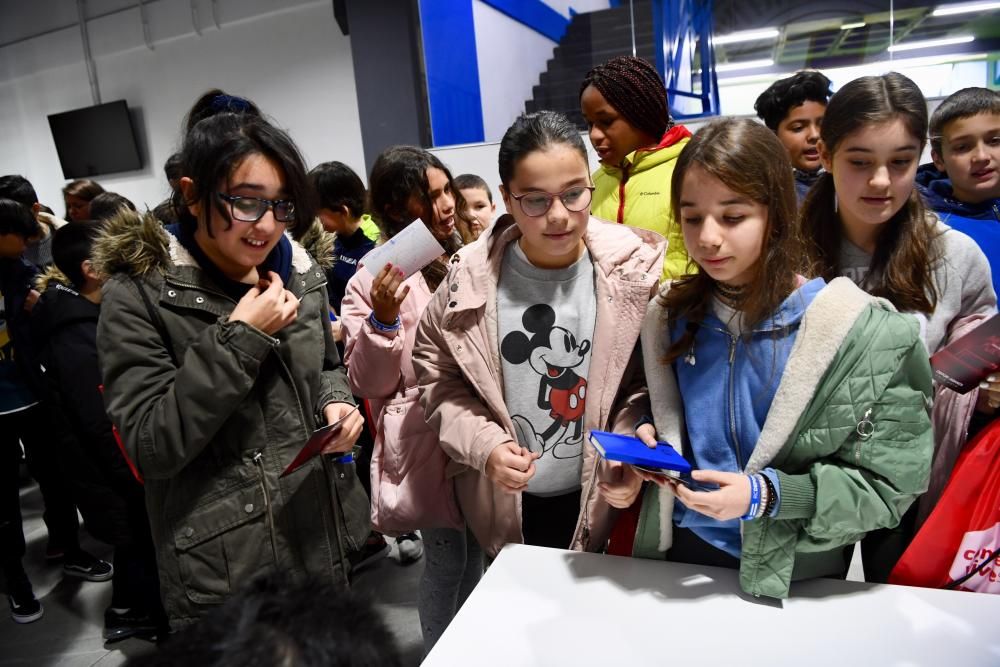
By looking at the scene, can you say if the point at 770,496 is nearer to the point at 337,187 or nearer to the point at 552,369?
the point at 552,369

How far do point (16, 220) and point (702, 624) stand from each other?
3191 mm

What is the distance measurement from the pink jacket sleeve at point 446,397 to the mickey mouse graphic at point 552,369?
10 centimetres

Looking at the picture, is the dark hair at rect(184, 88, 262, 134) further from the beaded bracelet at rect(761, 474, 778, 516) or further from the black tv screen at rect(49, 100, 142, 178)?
the black tv screen at rect(49, 100, 142, 178)

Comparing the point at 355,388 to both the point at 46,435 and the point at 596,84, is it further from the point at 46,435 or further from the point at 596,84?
the point at 46,435

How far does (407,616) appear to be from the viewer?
2293 mm

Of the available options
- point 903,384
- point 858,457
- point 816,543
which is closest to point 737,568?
point 816,543

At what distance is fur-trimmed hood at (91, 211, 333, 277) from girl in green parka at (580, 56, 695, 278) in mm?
1152

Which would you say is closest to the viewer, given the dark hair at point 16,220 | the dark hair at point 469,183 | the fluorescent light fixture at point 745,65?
the dark hair at point 16,220

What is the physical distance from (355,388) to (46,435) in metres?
2.26

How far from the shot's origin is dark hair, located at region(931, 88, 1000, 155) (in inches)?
64.4

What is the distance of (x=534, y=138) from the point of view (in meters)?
1.18

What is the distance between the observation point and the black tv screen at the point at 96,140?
7.09 m

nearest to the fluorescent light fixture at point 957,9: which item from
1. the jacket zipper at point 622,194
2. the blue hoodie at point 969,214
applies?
the blue hoodie at point 969,214

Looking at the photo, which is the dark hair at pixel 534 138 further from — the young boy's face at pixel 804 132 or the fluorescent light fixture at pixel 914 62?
the fluorescent light fixture at pixel 914 62
